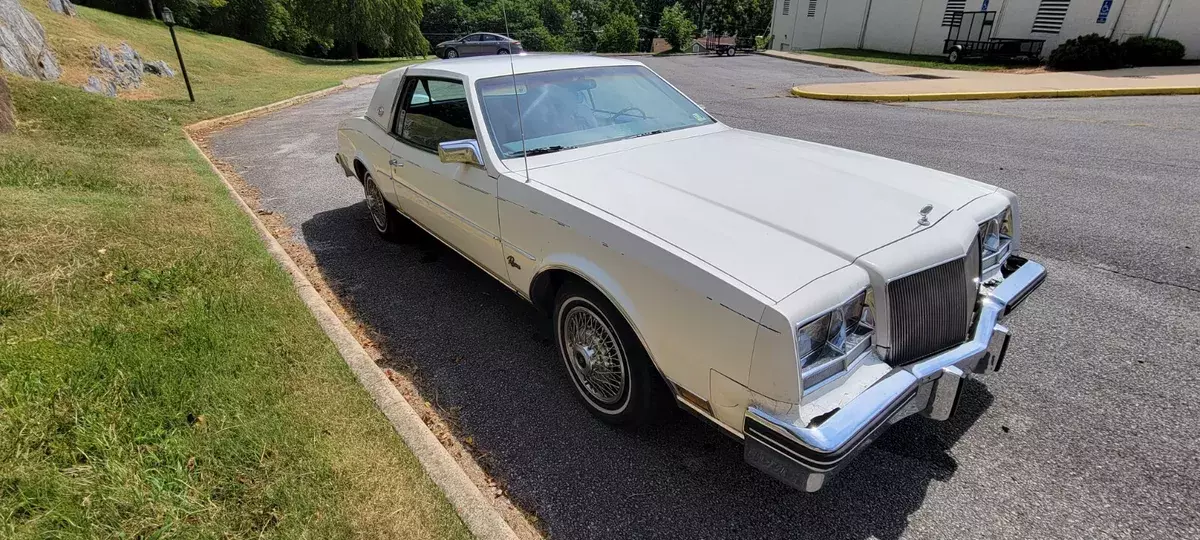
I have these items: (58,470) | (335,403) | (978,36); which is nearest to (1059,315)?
(335,403)

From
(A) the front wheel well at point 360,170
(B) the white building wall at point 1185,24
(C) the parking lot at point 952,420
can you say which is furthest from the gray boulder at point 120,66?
(B) the white building wall at point 1185,24

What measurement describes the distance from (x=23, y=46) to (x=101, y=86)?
1597mm

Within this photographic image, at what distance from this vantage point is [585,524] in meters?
2.35

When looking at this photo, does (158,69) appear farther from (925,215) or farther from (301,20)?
(301,20)

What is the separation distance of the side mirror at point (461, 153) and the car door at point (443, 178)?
0.09 metres

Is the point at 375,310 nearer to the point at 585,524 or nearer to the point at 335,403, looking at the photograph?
the point at 335,403

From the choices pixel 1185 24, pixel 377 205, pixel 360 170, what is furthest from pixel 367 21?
pixel 1185 24

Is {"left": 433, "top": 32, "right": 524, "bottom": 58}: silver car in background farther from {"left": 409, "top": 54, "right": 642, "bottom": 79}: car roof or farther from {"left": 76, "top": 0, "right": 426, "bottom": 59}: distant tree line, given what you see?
{"left": 409, "top": 54, "right": 642, "bottom": 79}: car roof

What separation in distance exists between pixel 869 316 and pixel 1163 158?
787 centimetres

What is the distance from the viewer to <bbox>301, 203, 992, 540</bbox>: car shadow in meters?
2.34

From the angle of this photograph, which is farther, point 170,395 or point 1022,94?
Result: point 1022,94

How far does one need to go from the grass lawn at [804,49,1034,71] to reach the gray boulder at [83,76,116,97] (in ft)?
78.6

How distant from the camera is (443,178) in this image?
12.0 ft

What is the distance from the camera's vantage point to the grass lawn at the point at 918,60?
763 inches
